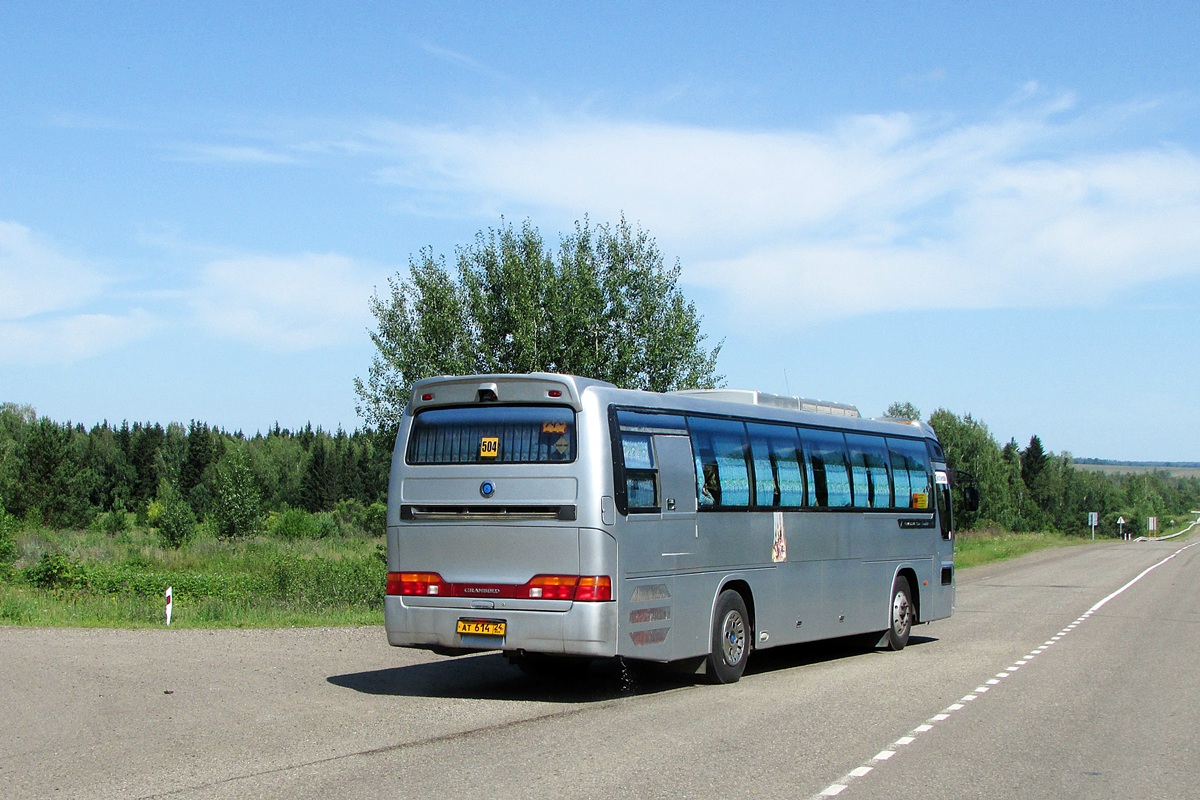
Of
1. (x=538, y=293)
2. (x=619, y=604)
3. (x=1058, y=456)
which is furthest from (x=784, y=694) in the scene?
(x=1058, y=456)

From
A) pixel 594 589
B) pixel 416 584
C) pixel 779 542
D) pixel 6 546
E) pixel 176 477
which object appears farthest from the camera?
pixel 176 477

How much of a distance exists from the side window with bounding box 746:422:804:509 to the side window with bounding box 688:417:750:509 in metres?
0.26

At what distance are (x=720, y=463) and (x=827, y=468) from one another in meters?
2.86

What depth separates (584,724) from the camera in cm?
1009

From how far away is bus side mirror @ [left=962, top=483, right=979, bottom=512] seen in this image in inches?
733

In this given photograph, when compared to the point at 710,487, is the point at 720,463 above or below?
above

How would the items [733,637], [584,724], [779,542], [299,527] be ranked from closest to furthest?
1. [584,724]
2. [733,637]
3. [779,542]
4. [299,527]

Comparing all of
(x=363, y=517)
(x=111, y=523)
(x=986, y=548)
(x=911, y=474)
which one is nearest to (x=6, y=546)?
(x=911, y=474)

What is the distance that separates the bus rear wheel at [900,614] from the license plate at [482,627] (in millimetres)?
7640

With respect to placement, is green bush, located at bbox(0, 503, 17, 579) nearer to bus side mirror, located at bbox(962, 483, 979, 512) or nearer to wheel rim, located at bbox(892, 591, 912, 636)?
wheel rim, located at bbox(892, 591, 912, 636)

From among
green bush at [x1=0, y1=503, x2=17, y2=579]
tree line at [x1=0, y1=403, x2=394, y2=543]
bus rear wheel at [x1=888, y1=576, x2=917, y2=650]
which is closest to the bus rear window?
bus rear wheel at [x1=888, y1=576, x2=917, y2=650]

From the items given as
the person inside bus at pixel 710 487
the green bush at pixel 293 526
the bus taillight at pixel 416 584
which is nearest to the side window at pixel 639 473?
the person inside bus at pixel 710 487

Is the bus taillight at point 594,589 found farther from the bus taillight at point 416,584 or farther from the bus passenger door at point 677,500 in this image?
the bus taillight at point 416,584

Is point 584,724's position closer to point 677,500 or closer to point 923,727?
point 923,727
